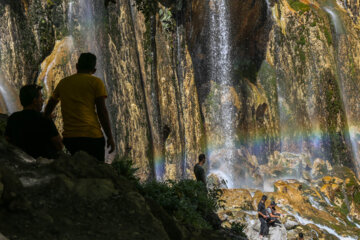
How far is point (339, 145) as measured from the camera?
27.9m

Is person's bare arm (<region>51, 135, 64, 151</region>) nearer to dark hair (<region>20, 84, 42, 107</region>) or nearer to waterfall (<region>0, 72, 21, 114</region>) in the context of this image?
dark hair (<region>20, 84, 42, 107</region>)

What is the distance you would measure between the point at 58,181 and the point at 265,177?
2261 centimetres

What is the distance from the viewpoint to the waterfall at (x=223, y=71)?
23609mm

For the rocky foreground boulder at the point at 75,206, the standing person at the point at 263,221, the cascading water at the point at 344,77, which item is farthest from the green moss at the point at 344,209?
the rocky foreground boulder at the point at 75,206

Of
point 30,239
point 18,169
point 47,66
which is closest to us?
point 30,239

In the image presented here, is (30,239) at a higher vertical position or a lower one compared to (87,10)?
lower

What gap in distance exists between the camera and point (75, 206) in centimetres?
345

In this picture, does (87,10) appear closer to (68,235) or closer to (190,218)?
(190,218)

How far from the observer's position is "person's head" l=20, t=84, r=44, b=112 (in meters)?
4.72

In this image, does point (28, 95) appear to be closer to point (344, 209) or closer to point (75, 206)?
point (75, 206)

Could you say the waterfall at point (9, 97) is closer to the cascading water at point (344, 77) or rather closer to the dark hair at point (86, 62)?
the dark hair at point (86, 62)

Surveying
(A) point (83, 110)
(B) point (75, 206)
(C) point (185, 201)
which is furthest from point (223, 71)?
(B) point (75, 206)

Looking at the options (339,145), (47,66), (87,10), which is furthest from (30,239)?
(339,145)

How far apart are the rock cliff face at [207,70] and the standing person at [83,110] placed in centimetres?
339
